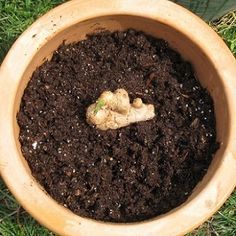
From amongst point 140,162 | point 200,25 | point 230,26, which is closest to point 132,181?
point 140,162

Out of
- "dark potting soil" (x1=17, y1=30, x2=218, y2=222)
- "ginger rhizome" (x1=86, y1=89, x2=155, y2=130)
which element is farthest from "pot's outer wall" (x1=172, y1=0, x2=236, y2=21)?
"ginger rhizome" (x1=86, y1=89, x2=155, y2=130)

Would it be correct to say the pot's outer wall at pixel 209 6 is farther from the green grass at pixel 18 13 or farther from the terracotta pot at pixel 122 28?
the green grass at pixel 18 13

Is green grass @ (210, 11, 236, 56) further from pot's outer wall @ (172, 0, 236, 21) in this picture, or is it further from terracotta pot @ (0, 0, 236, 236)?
terracotta pot @ (0, 0, 236, 236)

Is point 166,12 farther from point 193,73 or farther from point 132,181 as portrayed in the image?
point 132,181

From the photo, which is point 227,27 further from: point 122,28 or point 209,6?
point 122,28

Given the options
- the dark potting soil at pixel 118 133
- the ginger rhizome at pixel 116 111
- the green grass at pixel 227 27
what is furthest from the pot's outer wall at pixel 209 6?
the ginger rhizome at pixel 116 111
